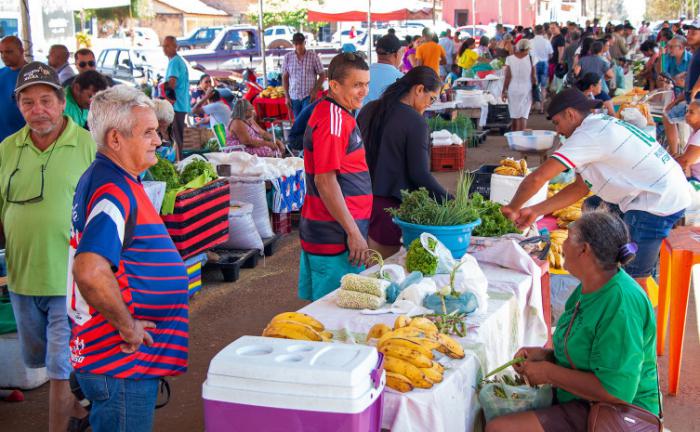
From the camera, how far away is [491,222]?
14.5 feet

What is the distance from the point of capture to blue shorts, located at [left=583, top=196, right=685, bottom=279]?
14.4 feet

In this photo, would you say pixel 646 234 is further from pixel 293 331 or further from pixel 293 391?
pixel 293 391

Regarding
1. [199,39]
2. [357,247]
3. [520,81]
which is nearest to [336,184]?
[357,247]

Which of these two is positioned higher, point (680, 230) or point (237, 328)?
point (680, 230)

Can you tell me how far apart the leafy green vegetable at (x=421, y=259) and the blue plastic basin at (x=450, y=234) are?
0.17 meters

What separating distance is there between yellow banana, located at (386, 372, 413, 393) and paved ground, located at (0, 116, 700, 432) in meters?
2.06

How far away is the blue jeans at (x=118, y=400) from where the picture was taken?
2586 mm

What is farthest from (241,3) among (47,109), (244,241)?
(47,109)

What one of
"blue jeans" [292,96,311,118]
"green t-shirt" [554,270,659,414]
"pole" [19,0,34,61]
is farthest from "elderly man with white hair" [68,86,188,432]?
"blue jeans" [292,96,311,118]

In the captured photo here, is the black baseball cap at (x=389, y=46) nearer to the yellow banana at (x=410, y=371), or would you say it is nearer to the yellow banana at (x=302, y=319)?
the yellow banana at (x=302, y=319)

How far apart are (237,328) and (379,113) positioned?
7.38 feet

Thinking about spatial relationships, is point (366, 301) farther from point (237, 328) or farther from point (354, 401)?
point (237, 328)

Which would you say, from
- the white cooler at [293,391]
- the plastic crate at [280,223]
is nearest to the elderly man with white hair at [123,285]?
the white cooler at [293,391]

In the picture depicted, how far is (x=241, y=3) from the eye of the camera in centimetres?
5103
